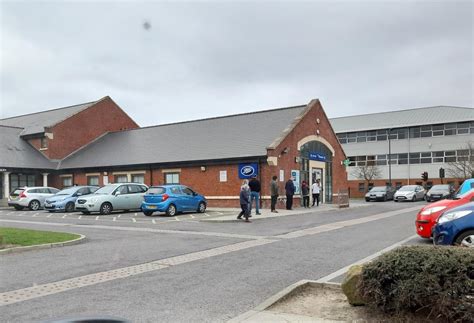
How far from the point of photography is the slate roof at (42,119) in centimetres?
3962

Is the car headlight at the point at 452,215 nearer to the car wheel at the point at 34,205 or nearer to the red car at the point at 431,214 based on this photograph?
the red car at the point at 431,214

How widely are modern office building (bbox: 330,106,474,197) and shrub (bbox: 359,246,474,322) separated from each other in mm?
51839

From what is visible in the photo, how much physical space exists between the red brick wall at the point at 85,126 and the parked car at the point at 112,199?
16.4 meters

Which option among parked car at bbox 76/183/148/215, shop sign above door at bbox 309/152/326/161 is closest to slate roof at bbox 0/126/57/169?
parked car at bbox 76/183/148/215

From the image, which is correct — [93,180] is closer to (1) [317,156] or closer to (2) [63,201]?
(2) [63,201]

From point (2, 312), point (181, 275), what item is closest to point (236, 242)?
point (181, 275)

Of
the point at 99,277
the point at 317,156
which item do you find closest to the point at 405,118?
the point at 317,156

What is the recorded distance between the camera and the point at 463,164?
51125 millimetres

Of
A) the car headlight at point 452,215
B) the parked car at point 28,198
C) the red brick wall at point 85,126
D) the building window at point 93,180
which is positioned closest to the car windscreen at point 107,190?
the parked car at point 28,198

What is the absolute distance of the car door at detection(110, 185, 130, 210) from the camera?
23487 mm

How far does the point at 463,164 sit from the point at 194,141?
114 feet

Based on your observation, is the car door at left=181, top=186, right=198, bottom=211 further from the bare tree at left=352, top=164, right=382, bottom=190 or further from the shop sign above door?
the bare tree at left=352, top=164, right=382, bottom=190

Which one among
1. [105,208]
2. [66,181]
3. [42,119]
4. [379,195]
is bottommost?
[379,195]

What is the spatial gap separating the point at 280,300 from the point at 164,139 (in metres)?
29.3
